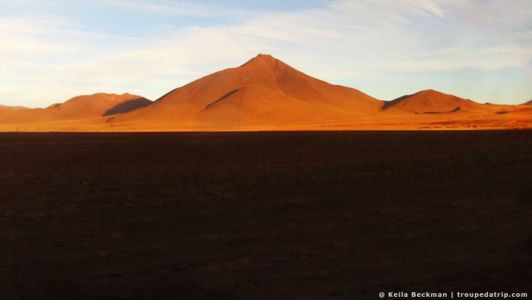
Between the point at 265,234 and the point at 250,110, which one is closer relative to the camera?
the point at 265,234

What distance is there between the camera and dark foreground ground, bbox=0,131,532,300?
7.72 metres

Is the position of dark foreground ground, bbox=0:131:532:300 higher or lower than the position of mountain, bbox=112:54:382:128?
lower

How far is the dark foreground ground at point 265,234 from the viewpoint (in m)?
7.72

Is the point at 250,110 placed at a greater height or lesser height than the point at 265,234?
greater

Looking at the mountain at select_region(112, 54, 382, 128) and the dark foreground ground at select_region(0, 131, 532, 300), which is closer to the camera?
the dark foreground ground at select_region(0, 131, 532, 300)

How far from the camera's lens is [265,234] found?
1091cm

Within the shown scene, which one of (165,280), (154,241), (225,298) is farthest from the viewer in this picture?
(154,241)

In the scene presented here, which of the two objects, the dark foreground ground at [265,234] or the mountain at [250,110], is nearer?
the dark foreground ground at [265,234]

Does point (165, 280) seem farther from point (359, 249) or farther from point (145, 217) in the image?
point (145, 217)

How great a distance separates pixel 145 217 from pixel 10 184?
322 inches

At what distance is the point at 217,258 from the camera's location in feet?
30.0

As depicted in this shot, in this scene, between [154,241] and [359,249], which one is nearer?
[359,249]

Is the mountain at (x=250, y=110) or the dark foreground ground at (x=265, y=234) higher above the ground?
the mountain at (x=250, y=110)

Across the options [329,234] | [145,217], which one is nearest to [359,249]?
[329,234]
